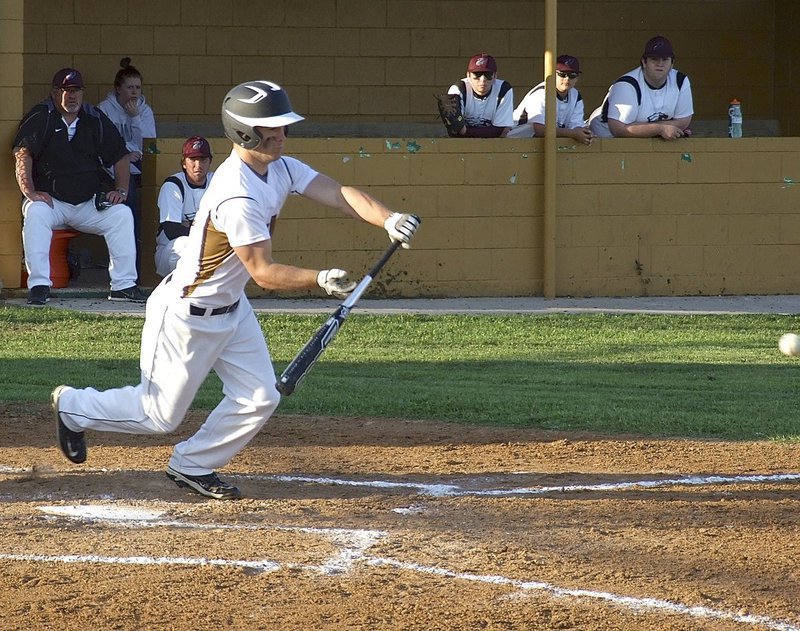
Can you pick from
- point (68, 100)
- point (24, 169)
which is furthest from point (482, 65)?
point (24, 169)

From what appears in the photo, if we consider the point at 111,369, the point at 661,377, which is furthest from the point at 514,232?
the point at 111,369

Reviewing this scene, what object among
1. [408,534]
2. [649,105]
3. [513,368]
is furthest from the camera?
[649,105]

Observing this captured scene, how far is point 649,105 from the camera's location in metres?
12.3

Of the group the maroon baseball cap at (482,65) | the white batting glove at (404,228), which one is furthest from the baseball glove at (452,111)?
the white batting glove at (404,228)

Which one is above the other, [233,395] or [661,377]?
[233,395]

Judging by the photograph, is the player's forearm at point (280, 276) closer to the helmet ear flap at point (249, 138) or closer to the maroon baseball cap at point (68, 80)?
the helmet ear flap at point (249, 138)

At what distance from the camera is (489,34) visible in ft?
49.5

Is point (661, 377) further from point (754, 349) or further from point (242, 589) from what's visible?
point (242, 589)

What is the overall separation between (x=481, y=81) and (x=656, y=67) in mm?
1610

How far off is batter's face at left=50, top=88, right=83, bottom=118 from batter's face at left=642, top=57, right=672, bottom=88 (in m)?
5.02

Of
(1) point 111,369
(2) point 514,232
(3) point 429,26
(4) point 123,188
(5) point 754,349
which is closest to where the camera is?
(1) point 111,369

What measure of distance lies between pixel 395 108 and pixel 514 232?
10.5 feet

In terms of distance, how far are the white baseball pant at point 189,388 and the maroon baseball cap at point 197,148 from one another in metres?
5.29

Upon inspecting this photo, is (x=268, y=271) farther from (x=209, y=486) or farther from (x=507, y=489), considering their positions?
(x=507, y=489)
